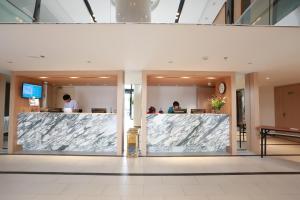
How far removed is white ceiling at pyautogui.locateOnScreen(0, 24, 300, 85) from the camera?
3309mm

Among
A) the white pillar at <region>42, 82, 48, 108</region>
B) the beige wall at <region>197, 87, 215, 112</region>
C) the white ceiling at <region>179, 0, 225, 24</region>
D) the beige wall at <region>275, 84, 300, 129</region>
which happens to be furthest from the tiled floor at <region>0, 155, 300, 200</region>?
the beige wall at <region>275, 84, 300, 129</region>

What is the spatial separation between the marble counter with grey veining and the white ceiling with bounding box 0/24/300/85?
1.75 metres

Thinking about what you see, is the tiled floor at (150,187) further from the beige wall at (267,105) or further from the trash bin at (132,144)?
the beige wall at (267,105)

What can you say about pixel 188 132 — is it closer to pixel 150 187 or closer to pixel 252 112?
pixel 252 112

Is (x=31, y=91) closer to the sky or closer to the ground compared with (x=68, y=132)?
closer to the sky

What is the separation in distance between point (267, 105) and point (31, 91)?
37.9 ft

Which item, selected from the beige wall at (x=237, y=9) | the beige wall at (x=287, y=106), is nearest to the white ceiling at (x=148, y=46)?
the beige wall at (x=237, y=9)

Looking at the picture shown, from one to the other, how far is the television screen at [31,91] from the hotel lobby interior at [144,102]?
36mm

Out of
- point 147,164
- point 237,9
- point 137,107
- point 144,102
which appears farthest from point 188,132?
point 137,107

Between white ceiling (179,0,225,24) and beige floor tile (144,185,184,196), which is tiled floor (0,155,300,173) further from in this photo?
white ceiling (179,0,225,24)

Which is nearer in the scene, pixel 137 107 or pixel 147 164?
pixel 147 164

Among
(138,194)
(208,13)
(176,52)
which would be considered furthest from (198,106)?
(138,194)

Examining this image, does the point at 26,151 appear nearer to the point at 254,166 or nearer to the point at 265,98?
the point at 254,166

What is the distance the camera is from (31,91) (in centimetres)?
713
